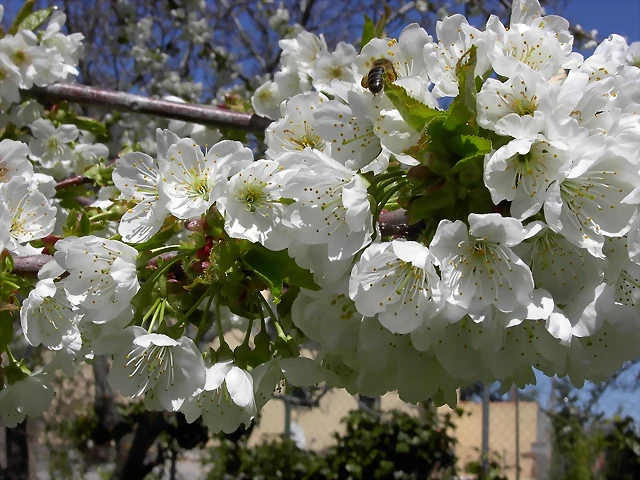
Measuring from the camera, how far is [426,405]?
5.09 m

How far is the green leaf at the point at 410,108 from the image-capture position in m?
0.82

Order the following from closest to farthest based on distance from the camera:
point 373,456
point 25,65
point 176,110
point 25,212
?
point 25,212
point 176,110
point 25,65
point 373,456

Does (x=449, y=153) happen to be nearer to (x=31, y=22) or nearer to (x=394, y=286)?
(x=394, y=286)

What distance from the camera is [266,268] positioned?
3.06ft

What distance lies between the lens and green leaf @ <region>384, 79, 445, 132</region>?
819 millimetres

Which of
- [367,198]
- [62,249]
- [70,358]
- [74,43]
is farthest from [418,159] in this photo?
[74,43]

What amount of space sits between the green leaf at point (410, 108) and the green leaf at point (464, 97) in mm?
22

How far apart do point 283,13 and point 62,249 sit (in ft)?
15.1

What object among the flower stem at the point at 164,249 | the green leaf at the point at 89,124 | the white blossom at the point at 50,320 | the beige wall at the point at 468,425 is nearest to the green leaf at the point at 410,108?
the flower stem at the point at 164,249

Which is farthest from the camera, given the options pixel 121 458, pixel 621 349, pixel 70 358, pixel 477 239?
pixel 121 458

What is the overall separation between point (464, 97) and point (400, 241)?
21 cm

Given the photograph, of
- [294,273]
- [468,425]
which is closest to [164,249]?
[294,273]

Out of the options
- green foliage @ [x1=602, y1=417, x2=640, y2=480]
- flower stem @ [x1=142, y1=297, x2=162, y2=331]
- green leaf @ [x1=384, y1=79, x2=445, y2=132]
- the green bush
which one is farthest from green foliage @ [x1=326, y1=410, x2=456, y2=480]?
green leaf @ [x1=384, y1=79, x2=445, y2=132]

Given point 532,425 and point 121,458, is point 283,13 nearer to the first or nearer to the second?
point 121,458
